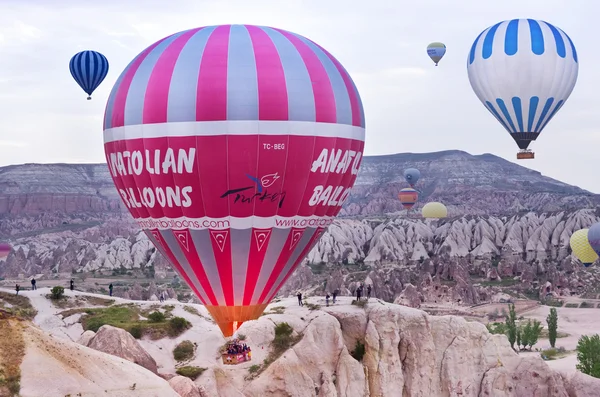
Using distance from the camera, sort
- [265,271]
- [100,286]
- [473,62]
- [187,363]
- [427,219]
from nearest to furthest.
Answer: [265,271] → [187,363] → [473,62] → [100,286] → [427,219]

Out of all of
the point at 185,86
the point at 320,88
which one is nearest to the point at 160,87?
the point at 185,86

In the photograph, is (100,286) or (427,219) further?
(427,219)

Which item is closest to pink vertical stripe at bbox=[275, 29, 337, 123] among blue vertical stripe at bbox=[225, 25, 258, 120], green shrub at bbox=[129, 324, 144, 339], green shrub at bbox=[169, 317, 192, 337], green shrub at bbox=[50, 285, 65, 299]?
blue vertical stripe at bbox=[225, 25, 258, 120]

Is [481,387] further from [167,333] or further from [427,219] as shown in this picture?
[427,219]

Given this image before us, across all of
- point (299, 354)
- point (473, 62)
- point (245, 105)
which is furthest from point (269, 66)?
point (473, 62)

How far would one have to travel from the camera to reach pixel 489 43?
Answer: 65000 mm

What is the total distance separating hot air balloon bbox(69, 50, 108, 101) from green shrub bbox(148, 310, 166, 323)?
116 feet

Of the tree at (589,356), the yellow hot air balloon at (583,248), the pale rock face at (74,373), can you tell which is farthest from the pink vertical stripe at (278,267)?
the yellow hot air balloon at (583,248)

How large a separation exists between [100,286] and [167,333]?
78074mm

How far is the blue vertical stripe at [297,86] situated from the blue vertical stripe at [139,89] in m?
4.26

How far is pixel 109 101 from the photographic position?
3869cm

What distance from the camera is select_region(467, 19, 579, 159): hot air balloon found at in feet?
207

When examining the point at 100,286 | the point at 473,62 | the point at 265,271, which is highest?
the point at 473,62

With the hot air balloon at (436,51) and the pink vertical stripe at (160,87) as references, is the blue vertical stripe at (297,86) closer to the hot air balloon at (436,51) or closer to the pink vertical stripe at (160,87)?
the pink vertical stripe at (160,87)
